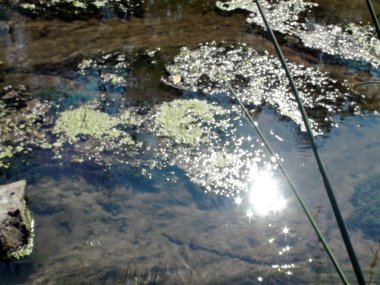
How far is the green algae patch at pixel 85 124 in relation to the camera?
2842 millimetres

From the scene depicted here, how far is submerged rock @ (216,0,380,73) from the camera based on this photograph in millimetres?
3777

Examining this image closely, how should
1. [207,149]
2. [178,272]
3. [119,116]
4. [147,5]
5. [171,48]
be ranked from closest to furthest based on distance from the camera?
[178,272], [207,149], [119,116], [171,48], [147,5]

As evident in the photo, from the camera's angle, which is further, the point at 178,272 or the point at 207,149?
the point at 207,149

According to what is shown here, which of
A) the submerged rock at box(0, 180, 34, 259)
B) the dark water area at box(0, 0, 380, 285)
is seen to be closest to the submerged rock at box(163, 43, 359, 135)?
the dark water area at box(0, 0, 380, 285)

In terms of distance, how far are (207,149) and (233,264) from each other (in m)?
0.79

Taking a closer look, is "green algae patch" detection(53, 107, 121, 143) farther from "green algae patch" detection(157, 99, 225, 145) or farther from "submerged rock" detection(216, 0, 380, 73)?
"submerged rock" detection(216, 0, 380, 73)

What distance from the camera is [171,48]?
146 inches

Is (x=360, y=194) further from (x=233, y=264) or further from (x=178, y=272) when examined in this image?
(x=178, y=272)

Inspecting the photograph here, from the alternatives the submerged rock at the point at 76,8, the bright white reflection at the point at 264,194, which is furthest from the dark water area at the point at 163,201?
the submerged rock at the point at 76,8

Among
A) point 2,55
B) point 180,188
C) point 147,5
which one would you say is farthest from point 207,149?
point 147,5

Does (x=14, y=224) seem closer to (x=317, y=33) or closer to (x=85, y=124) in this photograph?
(x=85, y=124)

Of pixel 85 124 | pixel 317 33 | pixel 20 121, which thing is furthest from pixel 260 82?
pixel 20 121

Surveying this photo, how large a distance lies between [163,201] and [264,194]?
1.77 feet

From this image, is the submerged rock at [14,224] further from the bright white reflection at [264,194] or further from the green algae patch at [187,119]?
the bright white reflection at [264,194]
